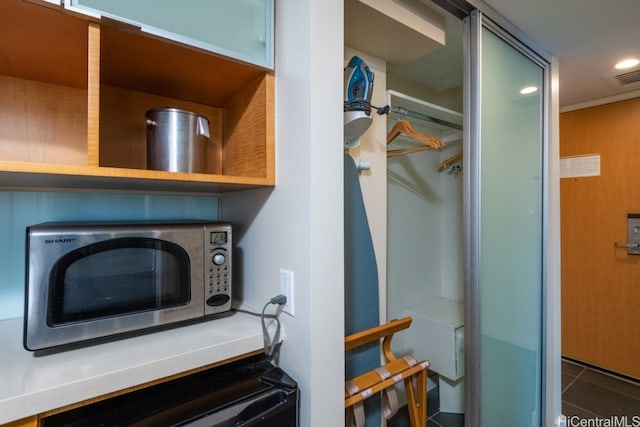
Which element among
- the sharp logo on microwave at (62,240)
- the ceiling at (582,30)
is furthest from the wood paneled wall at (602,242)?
the sharp logo on microwave at (62,240)

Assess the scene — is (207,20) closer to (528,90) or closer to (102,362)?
(102,362)

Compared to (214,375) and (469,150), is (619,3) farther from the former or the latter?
(214,375)

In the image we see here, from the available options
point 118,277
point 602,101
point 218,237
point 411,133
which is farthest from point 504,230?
point 602,101

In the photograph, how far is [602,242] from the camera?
246 cm

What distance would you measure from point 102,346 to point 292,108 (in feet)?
2.67

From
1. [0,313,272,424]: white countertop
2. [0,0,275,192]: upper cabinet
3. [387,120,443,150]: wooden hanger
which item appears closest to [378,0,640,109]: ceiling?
[387,120,443,150]: wooden hanger

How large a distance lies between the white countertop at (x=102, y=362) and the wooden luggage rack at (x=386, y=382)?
0.45m

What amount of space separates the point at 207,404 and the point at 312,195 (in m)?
0.56

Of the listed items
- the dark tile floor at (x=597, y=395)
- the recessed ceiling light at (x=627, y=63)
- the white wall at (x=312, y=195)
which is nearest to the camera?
the white wall at (x=312, y=195)

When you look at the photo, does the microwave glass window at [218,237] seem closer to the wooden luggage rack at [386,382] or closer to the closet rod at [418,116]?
the wooden luggage rack at [386,382]

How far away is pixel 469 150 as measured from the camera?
4.34ft

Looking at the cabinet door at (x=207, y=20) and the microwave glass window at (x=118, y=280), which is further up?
the cabinet door at (x=207, y=20)

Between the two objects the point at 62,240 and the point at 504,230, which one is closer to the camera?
the point at 62,240

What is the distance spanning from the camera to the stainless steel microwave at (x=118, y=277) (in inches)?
27.7
